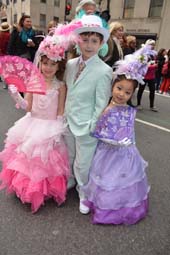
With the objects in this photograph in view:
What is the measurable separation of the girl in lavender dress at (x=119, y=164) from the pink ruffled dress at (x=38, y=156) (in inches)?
12.0

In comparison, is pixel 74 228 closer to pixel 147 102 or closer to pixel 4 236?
pixel 4 236

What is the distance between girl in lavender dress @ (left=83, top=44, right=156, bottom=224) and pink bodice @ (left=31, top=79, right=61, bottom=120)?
46 centimetres

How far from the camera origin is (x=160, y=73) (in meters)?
8.60

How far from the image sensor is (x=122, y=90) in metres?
2.00

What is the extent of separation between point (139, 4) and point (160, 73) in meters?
11.7

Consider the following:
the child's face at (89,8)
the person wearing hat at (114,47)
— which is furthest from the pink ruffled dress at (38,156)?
the person wearing hat at (114,47)

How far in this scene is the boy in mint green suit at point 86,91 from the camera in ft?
6.61

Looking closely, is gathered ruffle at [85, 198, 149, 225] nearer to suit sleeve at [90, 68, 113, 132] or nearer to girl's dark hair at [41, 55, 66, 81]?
suit sleeve at [90, 68, 113, 132]

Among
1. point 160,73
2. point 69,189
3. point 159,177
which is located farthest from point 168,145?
point 160,73

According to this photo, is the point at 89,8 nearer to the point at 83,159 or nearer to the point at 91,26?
the point at 91,26

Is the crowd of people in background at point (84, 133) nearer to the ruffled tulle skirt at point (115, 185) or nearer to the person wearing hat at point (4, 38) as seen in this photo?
the ruffled tulle skirt at point (115, 185)

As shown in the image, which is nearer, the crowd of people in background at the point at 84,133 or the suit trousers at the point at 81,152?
the crowd of people in background at the point at 84,133

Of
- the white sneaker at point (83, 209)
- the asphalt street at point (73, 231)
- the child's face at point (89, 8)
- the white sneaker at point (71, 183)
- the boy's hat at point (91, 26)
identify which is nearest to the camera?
the asphalt street at point (73, 231)

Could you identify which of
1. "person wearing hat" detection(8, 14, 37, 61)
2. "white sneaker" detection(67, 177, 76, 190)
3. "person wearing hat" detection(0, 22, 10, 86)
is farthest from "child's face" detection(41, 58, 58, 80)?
"person wearing hat" detection(0, 22, 10, 86)
